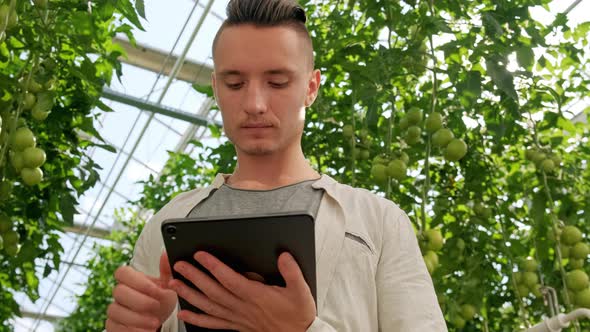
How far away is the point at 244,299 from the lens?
75cm

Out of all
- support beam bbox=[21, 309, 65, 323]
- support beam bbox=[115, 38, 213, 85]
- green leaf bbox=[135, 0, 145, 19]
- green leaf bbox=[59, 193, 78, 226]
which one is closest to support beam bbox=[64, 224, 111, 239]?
support beam bbox=[21, 309, 65, 323]

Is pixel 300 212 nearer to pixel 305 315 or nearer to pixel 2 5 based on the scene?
pixel 305 315

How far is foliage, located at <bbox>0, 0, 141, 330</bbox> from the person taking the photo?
1808 millimetres

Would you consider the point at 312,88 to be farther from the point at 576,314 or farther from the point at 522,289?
the point at 522,289

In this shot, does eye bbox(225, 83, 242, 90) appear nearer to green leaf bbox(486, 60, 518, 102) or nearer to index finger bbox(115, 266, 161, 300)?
index finger bbox(115, 266, 161, 300)

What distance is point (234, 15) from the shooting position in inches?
39.6

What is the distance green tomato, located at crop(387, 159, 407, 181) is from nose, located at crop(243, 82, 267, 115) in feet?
3.56

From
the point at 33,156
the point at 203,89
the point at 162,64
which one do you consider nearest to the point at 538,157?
the point at 203,89

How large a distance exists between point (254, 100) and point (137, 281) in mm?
271

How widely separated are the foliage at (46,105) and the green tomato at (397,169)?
773 millimetres

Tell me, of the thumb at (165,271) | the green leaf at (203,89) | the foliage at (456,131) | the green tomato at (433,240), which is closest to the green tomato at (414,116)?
the foliage at (456,131)

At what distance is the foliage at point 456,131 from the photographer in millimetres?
1939

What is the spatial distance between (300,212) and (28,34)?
1.39m

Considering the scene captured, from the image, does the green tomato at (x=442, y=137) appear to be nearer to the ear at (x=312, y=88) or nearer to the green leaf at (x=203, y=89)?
the green leaf at (x=203, y=89)
